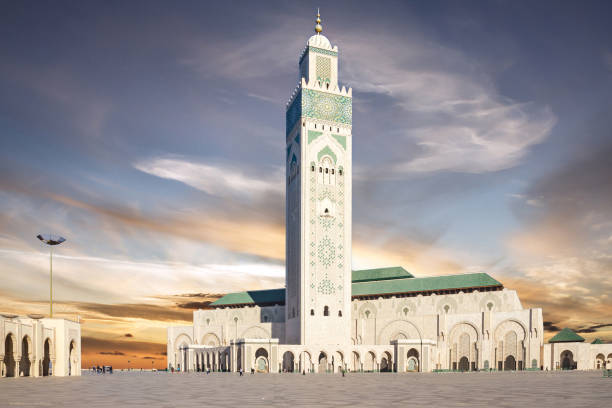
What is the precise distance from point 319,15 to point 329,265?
28826mm

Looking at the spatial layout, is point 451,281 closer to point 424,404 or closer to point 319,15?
point 319,15

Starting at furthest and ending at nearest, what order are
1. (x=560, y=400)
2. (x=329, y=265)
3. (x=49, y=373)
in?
(x=329, y=265) → (x=49, y=373) → (x=560, y=400)

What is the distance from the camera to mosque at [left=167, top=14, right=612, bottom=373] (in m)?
59.3

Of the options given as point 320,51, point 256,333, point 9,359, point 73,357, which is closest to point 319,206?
point 320,51

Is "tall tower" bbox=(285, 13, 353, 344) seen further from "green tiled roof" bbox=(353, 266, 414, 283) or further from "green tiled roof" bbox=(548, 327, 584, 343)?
"green tiled roof" bbox=(548, 327, 584, 343)

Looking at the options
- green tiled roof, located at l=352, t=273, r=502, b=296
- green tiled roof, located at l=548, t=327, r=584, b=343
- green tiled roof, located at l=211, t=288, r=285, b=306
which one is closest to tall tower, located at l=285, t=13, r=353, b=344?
green tiled roof, located at l=352, t=273, r=502, b=296

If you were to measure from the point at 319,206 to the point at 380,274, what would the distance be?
1465 centimetres

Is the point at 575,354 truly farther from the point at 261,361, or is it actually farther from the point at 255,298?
the point at 255,298

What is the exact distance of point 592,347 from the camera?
61.0 meters

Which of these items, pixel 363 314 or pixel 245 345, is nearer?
pixel 245 345

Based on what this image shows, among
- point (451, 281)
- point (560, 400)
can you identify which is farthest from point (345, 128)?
point (560, 400)

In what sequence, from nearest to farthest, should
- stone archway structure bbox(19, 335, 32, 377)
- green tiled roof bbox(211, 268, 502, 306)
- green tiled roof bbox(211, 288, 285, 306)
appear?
stone archway structure bbox(19, 335, 32, 377), green tiled roof bbox(211, 268, 502, 306), green tiled roof bbox(211, 288, 285, 306)

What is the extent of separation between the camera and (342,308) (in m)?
63.4

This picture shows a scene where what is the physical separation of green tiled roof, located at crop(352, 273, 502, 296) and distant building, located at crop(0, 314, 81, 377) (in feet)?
113
